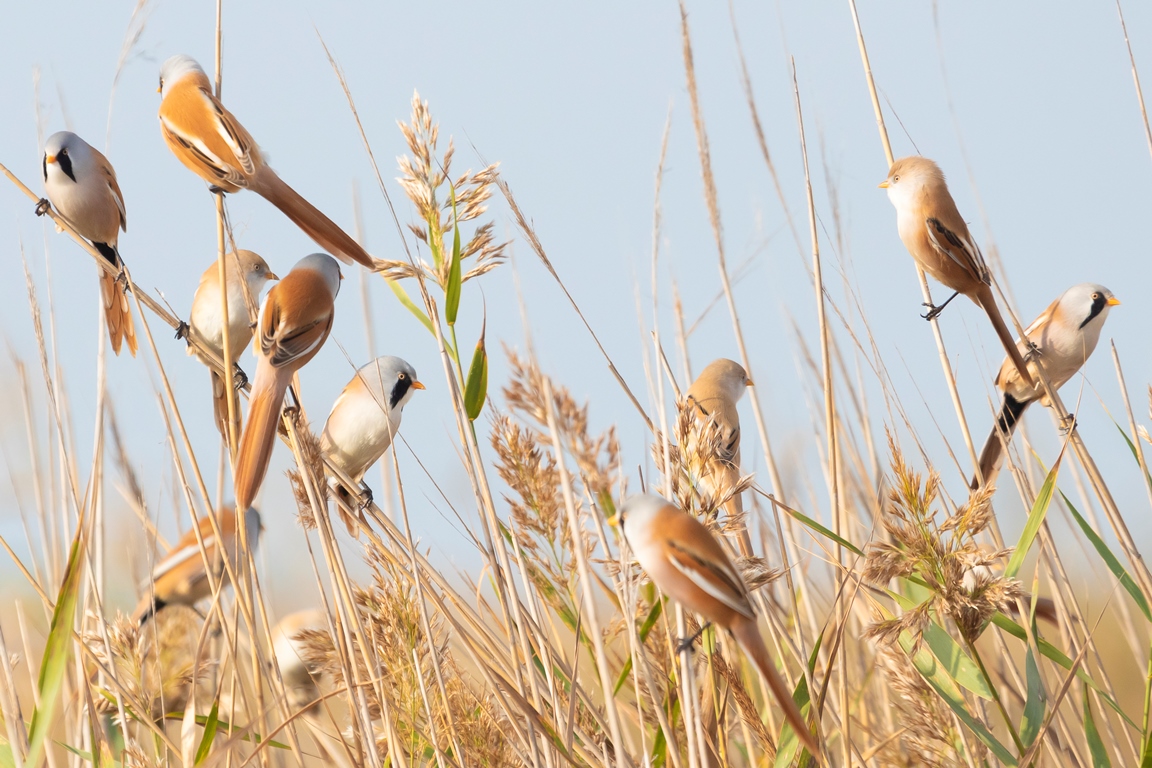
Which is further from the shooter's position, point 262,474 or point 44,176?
point 44,176

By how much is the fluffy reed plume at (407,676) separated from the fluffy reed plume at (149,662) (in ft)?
1.01

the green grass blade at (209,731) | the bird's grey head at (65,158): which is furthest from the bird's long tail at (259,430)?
the bird's grey head at (65,158)

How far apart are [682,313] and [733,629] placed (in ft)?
4.56

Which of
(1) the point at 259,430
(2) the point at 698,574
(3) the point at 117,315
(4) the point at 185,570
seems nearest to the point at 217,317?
(3) the point at 117,315

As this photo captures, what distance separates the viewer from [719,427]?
5.39 ft

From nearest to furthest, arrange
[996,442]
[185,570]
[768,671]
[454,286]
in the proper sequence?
[768,671] → [454,286] → [185,570] → [996,442]

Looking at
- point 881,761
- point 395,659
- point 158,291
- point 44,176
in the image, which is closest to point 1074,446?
point 881,761

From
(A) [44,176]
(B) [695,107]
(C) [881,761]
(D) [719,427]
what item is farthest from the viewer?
(A) [44,176]

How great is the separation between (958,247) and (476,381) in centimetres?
161

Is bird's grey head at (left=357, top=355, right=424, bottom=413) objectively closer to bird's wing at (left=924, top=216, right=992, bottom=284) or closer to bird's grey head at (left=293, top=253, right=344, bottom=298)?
bird's grey head at (left=293, top=253, right=344, bottom=298)

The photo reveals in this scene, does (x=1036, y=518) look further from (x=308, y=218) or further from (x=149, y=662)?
(x=149, y=662)

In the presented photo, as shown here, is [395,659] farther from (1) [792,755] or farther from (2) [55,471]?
(2) [55,471]

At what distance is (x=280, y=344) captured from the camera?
7.33 feet

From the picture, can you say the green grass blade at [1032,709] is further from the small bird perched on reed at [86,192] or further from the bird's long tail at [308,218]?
the small bird perched on reed at [86,192]
